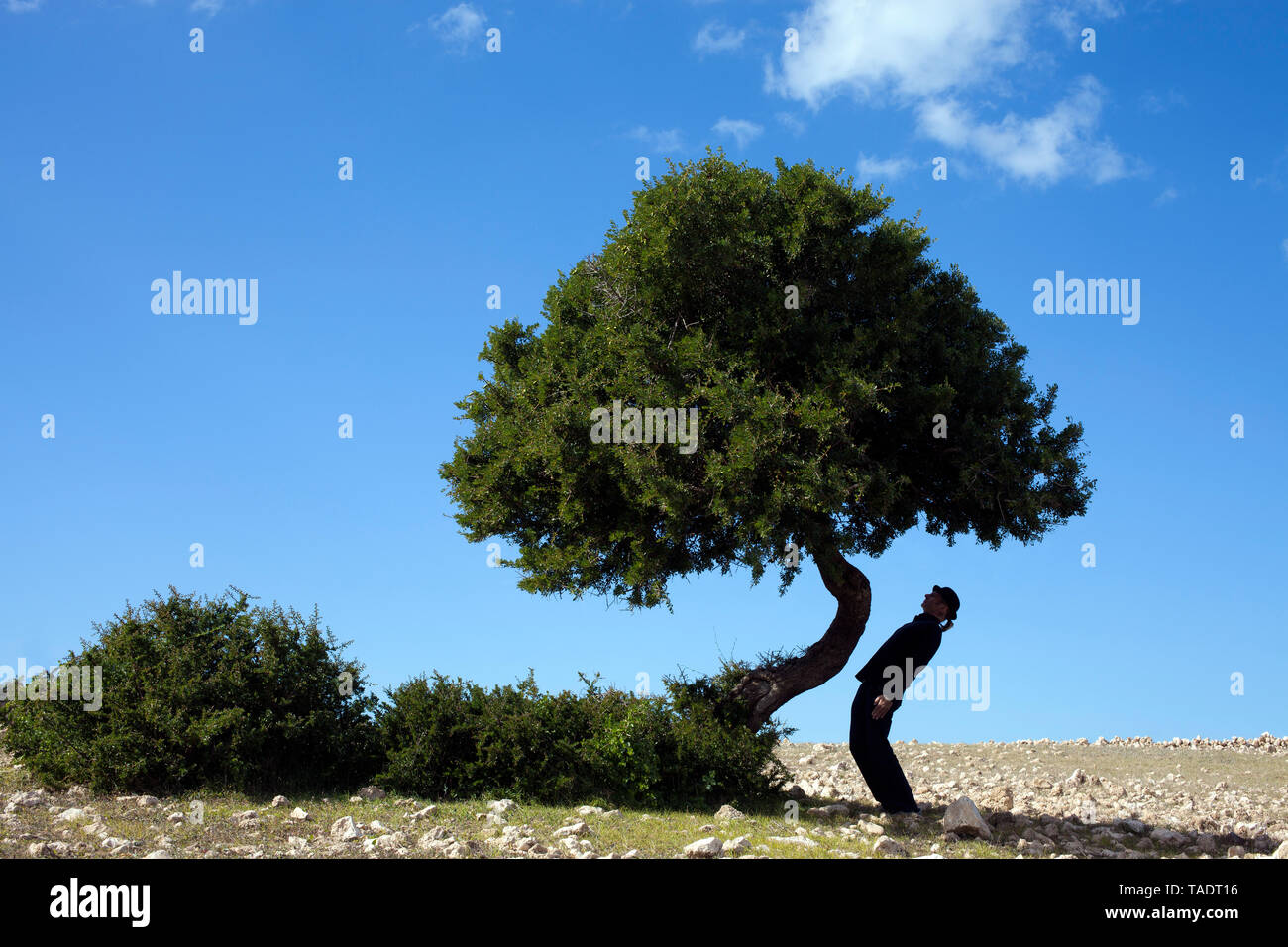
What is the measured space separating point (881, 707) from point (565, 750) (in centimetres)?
504

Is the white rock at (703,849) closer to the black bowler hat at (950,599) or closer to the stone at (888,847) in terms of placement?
the stone at (888,847)

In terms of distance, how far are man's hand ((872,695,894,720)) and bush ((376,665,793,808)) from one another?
1.69 m

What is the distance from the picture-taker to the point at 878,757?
602 inches

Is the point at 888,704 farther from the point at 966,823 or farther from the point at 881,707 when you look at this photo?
the point at 966,823

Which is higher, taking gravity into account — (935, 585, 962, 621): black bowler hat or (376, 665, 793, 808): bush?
(935, 585, 962, 621): black bowler hat

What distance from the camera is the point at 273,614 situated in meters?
15.8

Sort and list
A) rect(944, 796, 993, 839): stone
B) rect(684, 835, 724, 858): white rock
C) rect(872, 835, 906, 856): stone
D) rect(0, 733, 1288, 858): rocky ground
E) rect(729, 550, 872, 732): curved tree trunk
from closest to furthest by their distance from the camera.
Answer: rect(684, 835, 724, 858): white rock < rect(0, 733, 1288, 858): rocky ground < rect(872, 835, 906, 856): stone < rect(944, 796, 993, 839): stone < rect(729, 550, 872, 732): curved tree trunk

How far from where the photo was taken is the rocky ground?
36.8 ft

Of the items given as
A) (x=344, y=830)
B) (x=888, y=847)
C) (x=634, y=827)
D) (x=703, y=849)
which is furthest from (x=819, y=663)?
(x=344, y=830)

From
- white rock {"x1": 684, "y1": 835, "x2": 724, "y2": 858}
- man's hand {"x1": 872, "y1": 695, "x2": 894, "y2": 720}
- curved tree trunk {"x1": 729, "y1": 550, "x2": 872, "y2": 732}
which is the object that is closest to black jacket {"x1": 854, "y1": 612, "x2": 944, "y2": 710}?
man's hand {"x1": 872, "y1": 695, "x2": 894, "y2": 720}

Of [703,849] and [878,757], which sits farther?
[878,757]

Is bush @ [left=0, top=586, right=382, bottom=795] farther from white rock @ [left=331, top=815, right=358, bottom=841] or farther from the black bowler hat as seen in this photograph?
the black bowler hat
